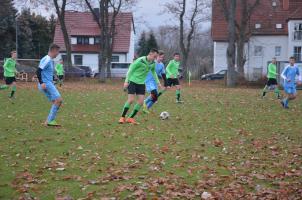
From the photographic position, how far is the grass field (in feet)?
22.1

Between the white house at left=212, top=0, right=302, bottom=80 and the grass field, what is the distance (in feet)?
171

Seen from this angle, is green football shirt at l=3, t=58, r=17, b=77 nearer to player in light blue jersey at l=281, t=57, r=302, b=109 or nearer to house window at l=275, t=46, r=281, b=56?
player in light blue jersey at l=281, t=57, r=302, b=109

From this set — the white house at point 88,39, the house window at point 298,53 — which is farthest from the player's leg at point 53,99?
the white house at point 88,39

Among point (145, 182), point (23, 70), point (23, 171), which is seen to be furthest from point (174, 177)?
point (23, 70)

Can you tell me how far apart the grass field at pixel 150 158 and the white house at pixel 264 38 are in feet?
171

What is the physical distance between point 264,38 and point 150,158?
202 ft

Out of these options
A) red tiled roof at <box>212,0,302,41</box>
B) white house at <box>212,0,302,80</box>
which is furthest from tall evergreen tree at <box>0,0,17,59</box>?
red tiled roof at <box>212,0,302,41</box>

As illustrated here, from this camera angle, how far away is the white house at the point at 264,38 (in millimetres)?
65500

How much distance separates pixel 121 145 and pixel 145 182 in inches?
119

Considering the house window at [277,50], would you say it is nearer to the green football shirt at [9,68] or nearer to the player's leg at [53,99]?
the green football shirt at [9,68]

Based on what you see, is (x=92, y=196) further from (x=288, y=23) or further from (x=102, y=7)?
(x=288, y=23)

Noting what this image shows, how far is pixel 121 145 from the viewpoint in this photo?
396 inches

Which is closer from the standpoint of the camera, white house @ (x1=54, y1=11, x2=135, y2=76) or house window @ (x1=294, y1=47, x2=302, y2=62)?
house window @ (x1=294, y1=47, x2=302, y2=62)

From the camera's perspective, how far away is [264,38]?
6750cm
